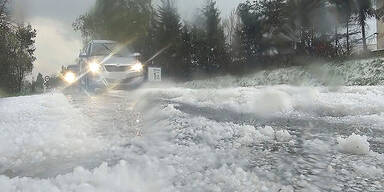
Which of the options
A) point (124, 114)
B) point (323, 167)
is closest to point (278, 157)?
point (323, 167)

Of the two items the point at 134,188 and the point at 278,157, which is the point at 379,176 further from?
the point at 134,188

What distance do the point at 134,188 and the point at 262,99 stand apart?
16.4 feet

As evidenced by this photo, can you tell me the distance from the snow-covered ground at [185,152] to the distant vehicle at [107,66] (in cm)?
677

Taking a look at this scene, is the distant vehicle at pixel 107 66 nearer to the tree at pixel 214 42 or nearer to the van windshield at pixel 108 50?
the van windshield at pixel 108 50

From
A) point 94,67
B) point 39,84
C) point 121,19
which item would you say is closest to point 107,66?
point 94,67

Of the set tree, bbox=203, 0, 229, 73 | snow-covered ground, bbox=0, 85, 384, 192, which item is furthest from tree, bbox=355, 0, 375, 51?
snow-covered ground, bbox=0, 85, 384, 192

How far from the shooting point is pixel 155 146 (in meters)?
3.42

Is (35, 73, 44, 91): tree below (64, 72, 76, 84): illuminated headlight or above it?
above

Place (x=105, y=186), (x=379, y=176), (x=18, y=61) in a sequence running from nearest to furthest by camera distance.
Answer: (x=105, y=186) → (x=379, y=176) → (x=18, y=61)

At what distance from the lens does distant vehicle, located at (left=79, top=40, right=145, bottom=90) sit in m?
12.3

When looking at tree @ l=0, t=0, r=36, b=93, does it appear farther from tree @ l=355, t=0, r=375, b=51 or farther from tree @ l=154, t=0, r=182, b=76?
tree @ l=355, t=0, r=375, b=51

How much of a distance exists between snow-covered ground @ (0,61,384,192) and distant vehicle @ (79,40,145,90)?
6768mm

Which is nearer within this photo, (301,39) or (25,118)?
(25,118)

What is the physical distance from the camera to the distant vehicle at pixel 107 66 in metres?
12.3
